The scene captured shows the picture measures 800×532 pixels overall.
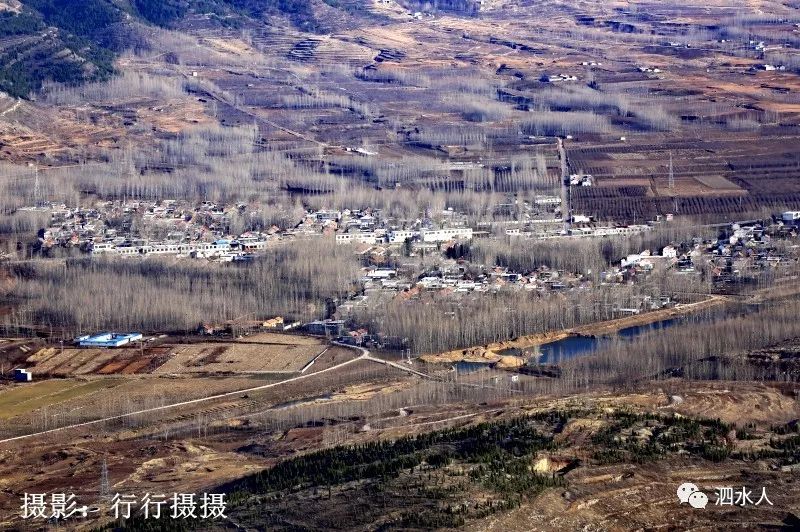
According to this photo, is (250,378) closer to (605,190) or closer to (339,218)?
(339,218)

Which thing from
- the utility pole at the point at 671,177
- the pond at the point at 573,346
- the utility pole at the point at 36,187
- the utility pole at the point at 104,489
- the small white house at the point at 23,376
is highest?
the utility pole at the point at 671,177

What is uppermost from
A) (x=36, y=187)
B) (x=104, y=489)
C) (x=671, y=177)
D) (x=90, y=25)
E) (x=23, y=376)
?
(x=90, y=25)

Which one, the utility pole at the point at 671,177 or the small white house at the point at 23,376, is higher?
the utility pole at the point at 671,177

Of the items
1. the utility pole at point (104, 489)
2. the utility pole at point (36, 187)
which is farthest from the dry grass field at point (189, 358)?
the utility pole at point (36, 187)

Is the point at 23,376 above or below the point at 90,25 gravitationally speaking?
below

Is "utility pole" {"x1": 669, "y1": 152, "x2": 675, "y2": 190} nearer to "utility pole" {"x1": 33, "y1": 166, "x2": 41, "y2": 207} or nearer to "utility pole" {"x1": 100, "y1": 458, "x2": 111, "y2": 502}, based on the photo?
"utility pole" {"x1": 33, "y1": 166, "x2": 41, "y2": 207}

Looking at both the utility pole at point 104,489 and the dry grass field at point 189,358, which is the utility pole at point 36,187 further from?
the utility pole at point 104,489

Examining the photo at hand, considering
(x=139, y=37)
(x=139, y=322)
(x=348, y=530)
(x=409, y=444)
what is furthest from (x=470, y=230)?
(x=139, y=37)

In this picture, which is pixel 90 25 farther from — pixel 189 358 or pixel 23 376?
pixel 23 376

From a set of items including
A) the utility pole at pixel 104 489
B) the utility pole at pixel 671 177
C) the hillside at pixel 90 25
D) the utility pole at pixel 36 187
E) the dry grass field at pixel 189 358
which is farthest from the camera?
the hillside at pixel 90 25

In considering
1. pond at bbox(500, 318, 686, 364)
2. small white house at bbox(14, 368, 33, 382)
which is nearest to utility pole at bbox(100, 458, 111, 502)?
small white house at bbox(14, 368, 33, 382)

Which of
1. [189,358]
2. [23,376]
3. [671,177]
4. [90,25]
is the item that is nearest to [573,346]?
[189,358]
